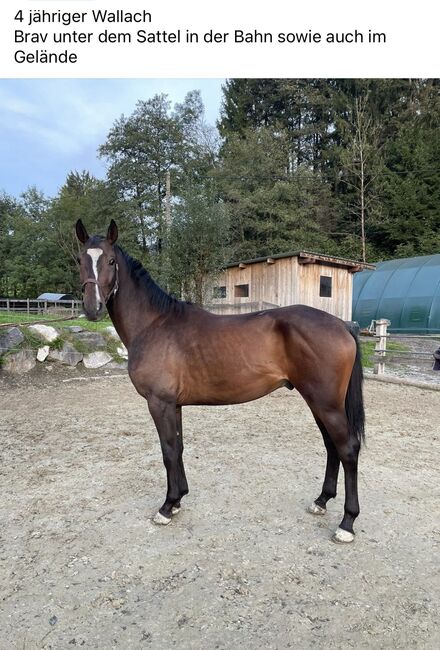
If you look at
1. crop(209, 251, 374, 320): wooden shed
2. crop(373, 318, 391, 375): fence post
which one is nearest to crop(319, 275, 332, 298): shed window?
crop(209, 251, 374, 320): wooden shed

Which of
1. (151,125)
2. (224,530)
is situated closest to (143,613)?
(224,530)

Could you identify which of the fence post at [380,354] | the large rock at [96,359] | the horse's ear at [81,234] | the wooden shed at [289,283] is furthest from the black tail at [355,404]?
the wooden shed at [289,283]

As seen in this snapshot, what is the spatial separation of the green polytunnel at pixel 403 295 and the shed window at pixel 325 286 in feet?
12.8

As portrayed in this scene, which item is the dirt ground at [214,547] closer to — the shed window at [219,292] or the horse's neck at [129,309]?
the horse's neck at [129,309]

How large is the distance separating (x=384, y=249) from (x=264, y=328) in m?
24.5

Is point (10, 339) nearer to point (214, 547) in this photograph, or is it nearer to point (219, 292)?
point (214, 547)

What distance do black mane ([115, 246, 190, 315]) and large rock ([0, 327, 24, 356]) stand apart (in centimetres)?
493

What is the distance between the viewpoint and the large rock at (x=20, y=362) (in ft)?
21.4

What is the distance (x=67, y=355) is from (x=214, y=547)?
5.65 metres

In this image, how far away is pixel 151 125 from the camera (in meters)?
23.0

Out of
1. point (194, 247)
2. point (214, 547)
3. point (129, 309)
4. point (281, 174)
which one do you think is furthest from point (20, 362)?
point (281, 174)

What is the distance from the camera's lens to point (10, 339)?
21.7 feet

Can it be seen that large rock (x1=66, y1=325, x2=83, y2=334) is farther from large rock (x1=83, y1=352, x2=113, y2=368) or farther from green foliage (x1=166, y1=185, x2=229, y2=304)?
green foliage (x1=166, y1=185, x2=229, y2=304)

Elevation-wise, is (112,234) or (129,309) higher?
(112,234)
